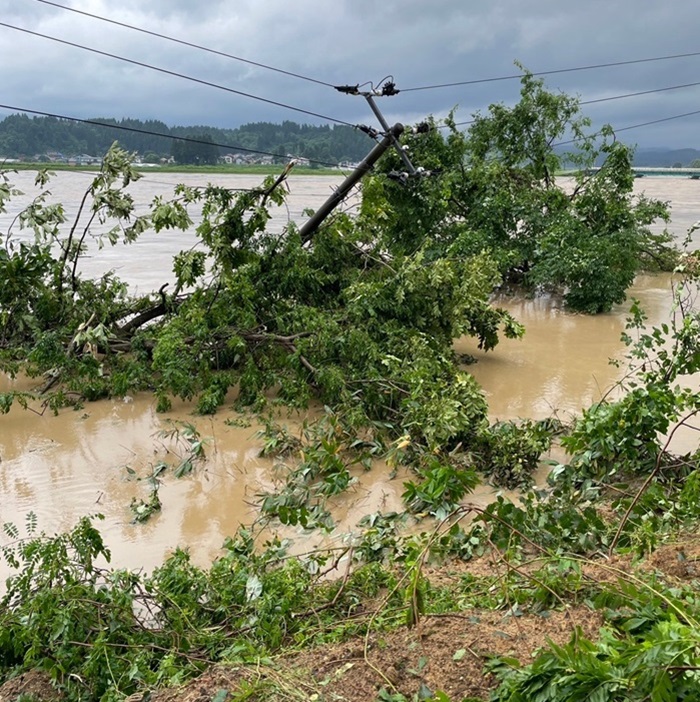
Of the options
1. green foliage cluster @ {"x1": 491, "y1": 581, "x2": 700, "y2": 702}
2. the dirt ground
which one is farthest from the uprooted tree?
green foliage cluster @ {"x1": 491, "y1": 581, "x2": 700, "y2": 702}

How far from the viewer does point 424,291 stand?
7.55m

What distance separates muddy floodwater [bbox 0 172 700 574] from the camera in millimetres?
4941

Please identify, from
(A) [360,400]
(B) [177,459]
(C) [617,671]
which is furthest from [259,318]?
(C) [617,671]

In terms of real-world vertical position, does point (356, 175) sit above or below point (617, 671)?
above

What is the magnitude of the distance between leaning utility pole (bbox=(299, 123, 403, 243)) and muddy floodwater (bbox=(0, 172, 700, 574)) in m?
2.48

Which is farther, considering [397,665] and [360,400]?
[360,400]

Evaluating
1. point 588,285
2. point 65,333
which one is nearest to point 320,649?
point 65,333

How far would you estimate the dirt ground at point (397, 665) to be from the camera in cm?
270

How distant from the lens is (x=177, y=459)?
5.92 m

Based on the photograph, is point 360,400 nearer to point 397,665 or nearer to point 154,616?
point 154,616

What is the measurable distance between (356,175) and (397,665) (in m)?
6.27

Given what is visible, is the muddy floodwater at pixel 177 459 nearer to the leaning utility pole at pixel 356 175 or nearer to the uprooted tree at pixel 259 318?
the uprooted tree at pixel 259 318

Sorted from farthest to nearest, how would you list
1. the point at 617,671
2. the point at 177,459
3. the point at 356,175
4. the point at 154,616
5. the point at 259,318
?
the point at 356,175, the point at 259,318, the point at 177,459, the point at 154,616, the point at 617,671

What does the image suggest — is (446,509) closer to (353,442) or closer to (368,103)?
(353,442)
